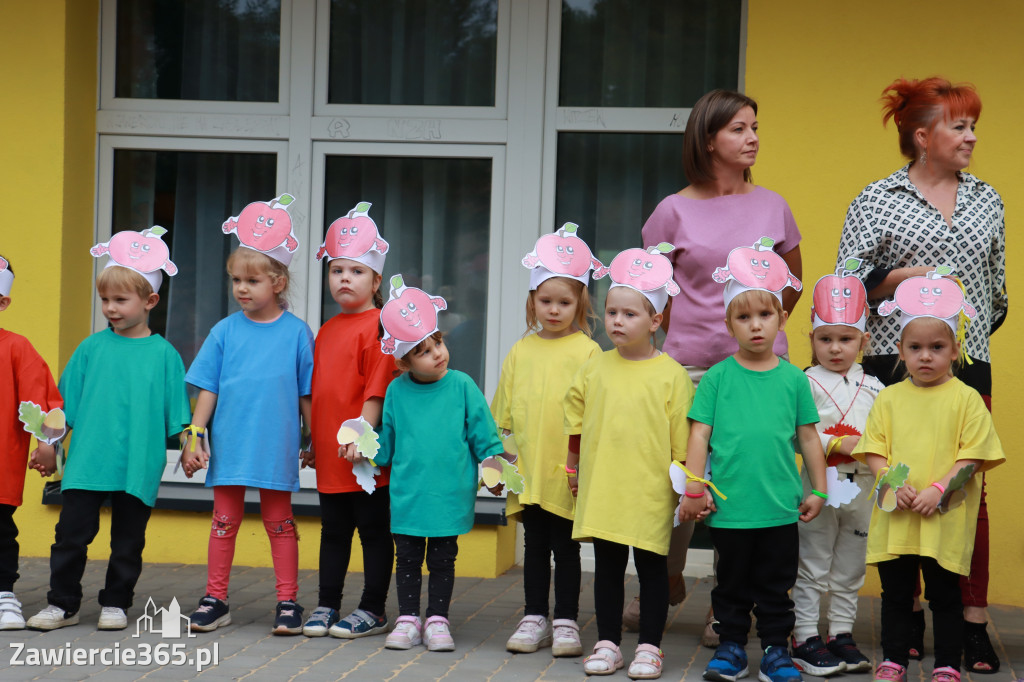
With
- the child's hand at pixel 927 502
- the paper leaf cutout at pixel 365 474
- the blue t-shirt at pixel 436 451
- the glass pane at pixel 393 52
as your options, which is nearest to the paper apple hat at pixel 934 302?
the child's hand at pixel 927 502

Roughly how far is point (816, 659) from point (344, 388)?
2.02m

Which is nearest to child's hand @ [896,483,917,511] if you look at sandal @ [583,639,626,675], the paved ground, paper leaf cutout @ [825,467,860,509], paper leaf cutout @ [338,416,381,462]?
paper leaf cutout @ [825,467,860,509]

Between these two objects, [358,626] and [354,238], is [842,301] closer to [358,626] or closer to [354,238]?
[354,238]

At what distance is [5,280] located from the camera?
186 inches

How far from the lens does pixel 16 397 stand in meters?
4.69

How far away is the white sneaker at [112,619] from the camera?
14.8 feet

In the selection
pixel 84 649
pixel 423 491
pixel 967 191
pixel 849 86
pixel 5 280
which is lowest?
pixel 84 649

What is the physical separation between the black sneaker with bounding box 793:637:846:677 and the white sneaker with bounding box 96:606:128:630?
2.55 metres

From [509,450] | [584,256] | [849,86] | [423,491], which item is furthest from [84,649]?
[849,86]

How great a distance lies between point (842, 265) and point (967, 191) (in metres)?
0.59

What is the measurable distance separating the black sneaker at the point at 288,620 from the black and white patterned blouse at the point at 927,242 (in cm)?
245

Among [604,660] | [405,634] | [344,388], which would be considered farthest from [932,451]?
[344,388]

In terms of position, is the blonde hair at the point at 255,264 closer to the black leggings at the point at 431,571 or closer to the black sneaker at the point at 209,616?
the black leggings at the point at 431,571

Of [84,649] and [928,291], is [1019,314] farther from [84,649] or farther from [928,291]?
[84,649]
